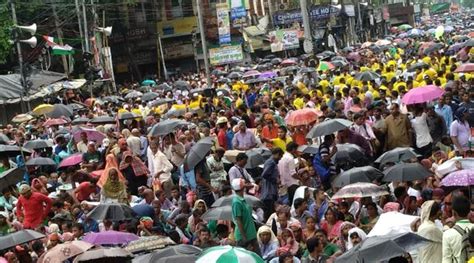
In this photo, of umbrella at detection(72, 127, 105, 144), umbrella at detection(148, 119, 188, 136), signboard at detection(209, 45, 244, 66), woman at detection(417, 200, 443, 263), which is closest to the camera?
woman at detection(417, 200, 443, 263)

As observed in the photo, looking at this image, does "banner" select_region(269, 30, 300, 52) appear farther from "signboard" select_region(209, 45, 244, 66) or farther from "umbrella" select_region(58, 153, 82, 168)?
"umbrella" select_region(58, 153, 82, 168)

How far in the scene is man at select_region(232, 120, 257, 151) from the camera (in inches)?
707

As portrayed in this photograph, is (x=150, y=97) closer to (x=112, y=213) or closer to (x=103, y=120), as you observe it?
(x=103, y=120)


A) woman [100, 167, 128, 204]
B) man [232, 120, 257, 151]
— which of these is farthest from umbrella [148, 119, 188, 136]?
woman [100, 167, 128, 204]

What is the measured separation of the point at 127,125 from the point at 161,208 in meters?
8.95

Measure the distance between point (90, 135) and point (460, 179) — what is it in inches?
428

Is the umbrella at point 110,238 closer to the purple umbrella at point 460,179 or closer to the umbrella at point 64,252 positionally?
the umbrella at point 64,252

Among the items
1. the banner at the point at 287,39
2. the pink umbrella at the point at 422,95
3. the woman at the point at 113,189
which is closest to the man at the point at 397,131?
the pink umbrella at the point at 422,95

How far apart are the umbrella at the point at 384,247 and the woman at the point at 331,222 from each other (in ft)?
8.43

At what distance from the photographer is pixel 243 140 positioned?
709 inches

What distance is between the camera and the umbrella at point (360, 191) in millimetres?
12252

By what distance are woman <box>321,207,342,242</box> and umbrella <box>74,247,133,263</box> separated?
2515mm

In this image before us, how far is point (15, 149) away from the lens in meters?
18.8

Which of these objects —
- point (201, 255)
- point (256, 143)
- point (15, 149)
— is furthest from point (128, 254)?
point (15, 149)
